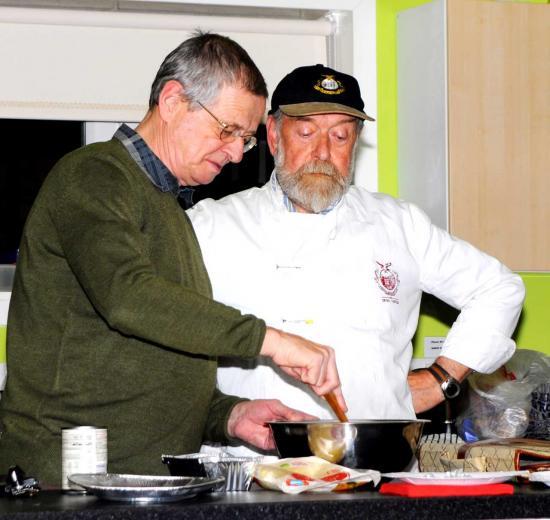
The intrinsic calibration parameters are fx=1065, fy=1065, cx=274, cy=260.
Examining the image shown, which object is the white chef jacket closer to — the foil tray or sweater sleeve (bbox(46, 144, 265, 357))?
sweater sleeve (bbox(46, 144, 265, 357))

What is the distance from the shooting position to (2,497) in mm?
1446

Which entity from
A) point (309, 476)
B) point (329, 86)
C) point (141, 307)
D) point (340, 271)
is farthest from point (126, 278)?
point (329, 86)

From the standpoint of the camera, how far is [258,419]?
6.45 ft

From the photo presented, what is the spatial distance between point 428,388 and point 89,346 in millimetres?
1033

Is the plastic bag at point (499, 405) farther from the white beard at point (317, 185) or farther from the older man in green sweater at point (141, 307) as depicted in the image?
the older man in green sweater at point (141, 307)

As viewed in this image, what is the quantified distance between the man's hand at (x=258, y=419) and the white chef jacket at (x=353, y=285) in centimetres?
39

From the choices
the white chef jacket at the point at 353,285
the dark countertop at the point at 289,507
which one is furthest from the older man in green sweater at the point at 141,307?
the white chef jacket at the point at 353,285

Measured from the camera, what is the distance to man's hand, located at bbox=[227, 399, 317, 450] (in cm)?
196

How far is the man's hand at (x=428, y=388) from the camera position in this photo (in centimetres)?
253

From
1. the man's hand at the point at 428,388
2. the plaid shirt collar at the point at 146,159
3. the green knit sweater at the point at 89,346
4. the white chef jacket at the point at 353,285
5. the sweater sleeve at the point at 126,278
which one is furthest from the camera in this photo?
the man's hand at the point at 428,388

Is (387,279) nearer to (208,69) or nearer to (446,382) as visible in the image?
(446,382)

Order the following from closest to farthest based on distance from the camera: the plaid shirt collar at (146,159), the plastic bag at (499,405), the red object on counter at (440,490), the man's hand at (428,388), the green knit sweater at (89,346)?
1. the red object on counter at (440,490)
2. the green knit sweater at (89,346)
3. the plaid shirt collar at (146,159)
4. the man's hand at (428,388)
5. the plastic bag at (499,405)

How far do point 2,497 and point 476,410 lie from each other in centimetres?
177

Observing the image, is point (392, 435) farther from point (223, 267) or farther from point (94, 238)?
point (223, 267)
